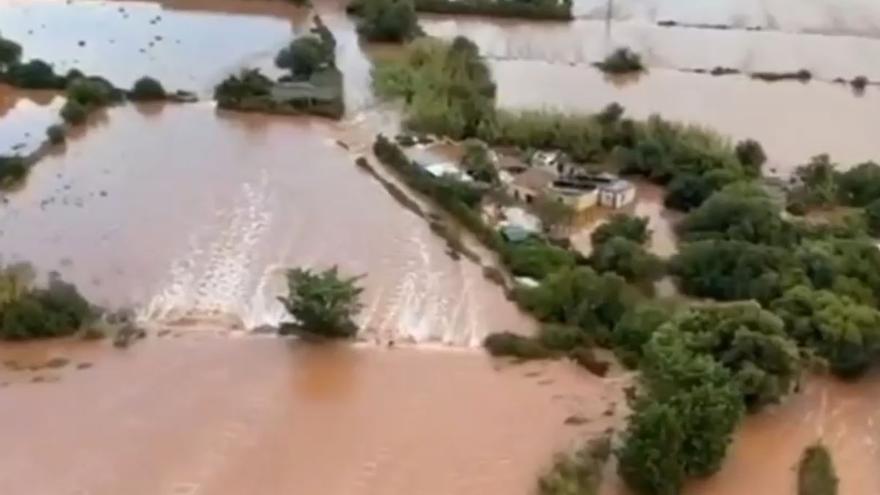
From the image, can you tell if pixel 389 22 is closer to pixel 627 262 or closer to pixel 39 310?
pixel 627 262

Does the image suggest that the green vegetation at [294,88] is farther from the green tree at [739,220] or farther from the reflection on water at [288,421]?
the reflection on water at [288,421]

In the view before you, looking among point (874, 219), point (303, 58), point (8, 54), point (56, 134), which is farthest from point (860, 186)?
point (8, 54)

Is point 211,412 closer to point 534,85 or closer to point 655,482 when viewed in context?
point 655,482

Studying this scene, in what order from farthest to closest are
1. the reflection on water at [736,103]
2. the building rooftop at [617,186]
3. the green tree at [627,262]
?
the reflection on water at [736,103], the building rooftop at [617,186], the green tree at [627,262]

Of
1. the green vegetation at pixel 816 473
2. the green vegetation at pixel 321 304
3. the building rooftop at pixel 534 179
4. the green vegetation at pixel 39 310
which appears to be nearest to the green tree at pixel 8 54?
the green vegetation at pixel 39 310

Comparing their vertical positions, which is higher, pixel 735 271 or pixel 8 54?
pixel 8 54

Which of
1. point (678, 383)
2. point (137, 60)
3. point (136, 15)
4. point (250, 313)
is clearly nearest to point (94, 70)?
point (137, 60)
